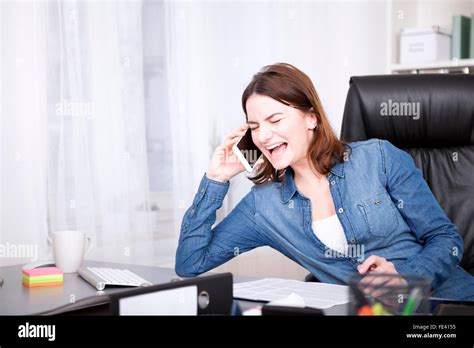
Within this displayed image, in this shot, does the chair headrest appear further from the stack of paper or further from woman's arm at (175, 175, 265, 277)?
the stack of paper

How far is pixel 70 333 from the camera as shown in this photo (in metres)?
0.58

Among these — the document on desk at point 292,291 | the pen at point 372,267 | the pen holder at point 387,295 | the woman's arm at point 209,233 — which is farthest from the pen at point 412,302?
the woman's arm at point 209,233

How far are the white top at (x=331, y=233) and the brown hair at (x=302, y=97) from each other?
0.13 meters

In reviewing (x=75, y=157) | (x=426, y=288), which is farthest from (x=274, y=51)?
(x=426, y=288)

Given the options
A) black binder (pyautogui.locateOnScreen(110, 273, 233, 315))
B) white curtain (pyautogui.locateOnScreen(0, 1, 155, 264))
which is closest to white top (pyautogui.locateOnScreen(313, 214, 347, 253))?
black binder (pyautogui.locateOnScreen(110, 273, 233, 315))

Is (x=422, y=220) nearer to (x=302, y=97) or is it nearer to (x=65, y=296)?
(x=302, y=97)

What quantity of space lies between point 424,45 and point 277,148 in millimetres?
2091

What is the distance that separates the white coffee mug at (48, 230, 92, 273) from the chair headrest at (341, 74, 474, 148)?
0.81 meters

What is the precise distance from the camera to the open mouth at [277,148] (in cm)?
163

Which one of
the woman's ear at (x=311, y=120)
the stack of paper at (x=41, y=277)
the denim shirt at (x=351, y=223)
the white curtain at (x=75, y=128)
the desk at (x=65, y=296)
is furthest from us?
the white curtain at (x=75, y=128)

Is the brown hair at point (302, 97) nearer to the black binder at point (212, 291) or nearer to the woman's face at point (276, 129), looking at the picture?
the woman's face at point (276, 129)

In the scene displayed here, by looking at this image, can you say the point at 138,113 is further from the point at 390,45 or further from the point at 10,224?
the point at 390,45

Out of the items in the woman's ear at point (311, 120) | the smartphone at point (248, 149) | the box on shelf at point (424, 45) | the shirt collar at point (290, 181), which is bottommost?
the shirt collar at point (290, 181)

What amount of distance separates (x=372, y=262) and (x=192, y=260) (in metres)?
0.64
